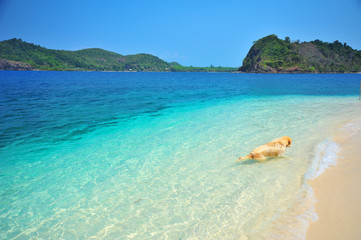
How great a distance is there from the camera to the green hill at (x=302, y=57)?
506ft

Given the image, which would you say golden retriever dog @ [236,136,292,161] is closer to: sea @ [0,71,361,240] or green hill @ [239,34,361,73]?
sea @ [0,71,361,240]

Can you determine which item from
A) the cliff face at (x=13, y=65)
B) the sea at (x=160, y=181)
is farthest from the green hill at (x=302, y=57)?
the cliff face at (x=13, y=65)

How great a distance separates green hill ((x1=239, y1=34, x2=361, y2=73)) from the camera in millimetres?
154125

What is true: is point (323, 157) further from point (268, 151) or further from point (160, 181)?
point (160, 181)

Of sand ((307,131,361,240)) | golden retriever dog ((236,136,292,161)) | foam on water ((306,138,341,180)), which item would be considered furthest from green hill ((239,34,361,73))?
sand ((307,131,361,240))

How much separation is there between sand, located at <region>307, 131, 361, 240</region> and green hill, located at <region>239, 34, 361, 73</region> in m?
165

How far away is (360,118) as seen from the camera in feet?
43.8

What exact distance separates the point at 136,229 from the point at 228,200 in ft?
8.02

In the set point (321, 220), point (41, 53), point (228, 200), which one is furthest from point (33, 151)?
point (41, 53)

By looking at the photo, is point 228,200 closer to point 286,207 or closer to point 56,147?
point 286,207

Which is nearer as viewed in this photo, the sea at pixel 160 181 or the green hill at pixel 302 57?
the sea at pixel 160 181

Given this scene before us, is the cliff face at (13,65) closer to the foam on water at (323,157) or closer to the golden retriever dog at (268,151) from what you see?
the golden retriever dog at (268,151)

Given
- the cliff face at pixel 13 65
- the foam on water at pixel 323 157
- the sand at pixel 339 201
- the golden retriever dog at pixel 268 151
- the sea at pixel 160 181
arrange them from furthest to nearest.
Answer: the cliff face at pixel 13 65, the golden retriever dog at pixel 268 151, the foam on water at pixel 323 157, the sea at pixel 160 181, the sand at pixel 339 201

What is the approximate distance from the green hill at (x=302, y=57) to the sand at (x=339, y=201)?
540ft
